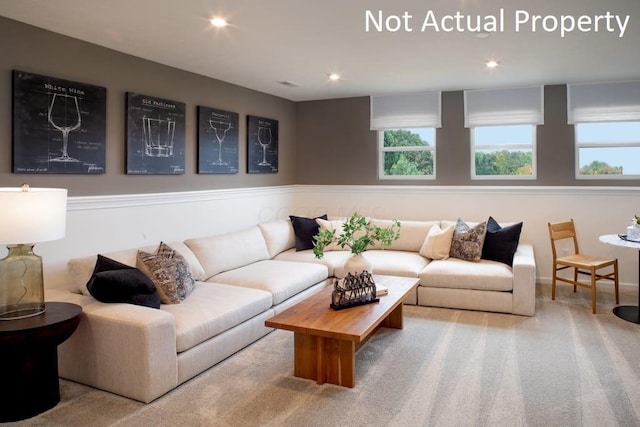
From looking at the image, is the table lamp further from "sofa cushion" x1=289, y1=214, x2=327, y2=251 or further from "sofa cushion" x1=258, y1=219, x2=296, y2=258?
"sofa cushion" x1=289, y1=214, x2=327, y2=251

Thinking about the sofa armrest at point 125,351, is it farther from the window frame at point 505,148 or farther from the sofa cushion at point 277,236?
the window frame at point 505,148

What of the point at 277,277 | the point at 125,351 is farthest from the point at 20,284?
the point at 277,277

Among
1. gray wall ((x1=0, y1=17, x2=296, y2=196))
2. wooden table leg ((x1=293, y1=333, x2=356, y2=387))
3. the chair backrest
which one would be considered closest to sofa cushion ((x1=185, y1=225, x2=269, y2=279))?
gray wall ((x1=0, y1=17, x2=296, y2=196))

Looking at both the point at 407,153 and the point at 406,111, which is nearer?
the point at 406,111

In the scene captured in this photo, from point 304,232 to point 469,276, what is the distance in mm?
1984

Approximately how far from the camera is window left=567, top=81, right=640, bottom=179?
523cm

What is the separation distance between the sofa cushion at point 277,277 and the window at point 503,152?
2527mm

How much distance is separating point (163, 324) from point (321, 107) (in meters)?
4.54

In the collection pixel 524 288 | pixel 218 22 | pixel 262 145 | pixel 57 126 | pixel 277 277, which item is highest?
pixel 218 22

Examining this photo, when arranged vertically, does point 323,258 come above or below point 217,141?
below

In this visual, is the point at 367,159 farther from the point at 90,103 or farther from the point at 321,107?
the point at 90,103

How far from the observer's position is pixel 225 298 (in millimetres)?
3525

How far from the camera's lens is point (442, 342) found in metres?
3.68

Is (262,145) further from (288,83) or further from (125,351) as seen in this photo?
(125,351)
